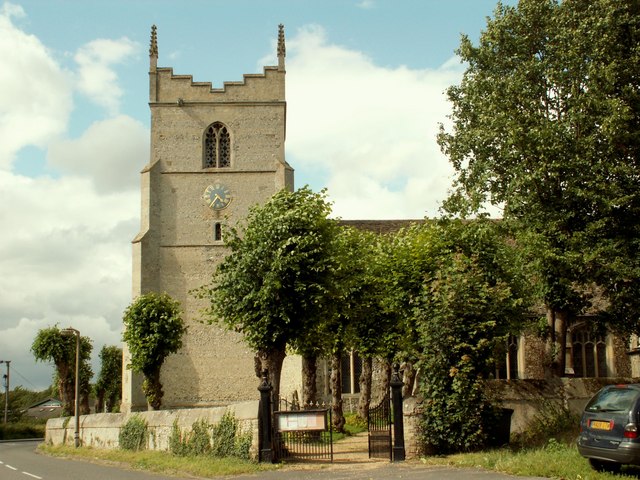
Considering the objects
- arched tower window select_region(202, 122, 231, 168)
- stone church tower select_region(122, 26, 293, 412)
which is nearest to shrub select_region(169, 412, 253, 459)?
stone church tower select_region(122, 26, 293, 412)

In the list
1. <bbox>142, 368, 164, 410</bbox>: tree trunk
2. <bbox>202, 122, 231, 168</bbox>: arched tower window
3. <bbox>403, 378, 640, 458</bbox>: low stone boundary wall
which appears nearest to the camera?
<bbox>403, 378, 640, 458</bbox>: low stone boundary wall

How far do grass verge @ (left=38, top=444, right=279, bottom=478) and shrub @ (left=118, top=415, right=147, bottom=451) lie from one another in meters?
0.37

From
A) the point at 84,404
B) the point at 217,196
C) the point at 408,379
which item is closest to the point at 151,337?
the point at 217,196

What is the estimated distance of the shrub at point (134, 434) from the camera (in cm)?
2428

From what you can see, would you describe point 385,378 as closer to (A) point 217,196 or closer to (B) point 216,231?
(B) point 216,231

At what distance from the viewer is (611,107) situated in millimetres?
22078

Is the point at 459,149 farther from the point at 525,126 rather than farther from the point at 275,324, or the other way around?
A: the point at 275,324

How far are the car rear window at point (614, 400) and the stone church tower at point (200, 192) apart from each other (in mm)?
25763

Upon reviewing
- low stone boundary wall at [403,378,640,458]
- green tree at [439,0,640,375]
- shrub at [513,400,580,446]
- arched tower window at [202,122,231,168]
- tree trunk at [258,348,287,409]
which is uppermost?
arched tower window at [202,122,231,168]

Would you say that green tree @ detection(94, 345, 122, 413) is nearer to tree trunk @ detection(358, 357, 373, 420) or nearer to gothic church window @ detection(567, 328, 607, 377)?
tree trunk @ detection(358, 357, 373, 420)

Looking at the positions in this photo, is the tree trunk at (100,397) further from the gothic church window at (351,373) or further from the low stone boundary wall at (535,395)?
the low stone boundary wall at (535,395)

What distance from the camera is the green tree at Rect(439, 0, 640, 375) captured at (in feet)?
73.7

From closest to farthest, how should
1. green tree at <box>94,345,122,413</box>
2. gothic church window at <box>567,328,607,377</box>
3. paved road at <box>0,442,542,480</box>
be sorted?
1. paved road at <box>0,442,542,480</box>
2. gothic church window at <box>567,328,607,377</box>
3. green tree at <box>94,345,122,413</box>

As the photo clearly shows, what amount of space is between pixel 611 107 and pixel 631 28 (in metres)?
3.17
